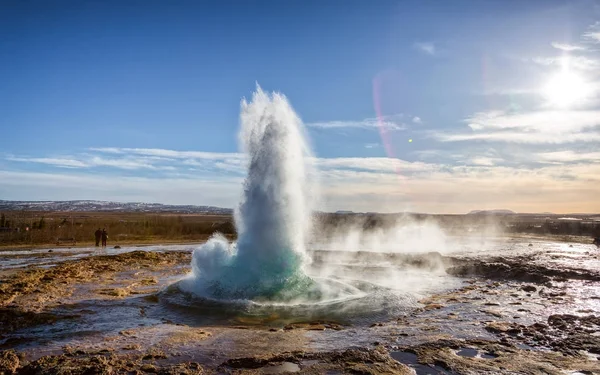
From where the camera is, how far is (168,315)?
9547 millimetres

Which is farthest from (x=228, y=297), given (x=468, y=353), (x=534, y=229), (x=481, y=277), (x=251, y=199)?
(x=534, y=229)

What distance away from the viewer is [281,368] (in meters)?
6.29

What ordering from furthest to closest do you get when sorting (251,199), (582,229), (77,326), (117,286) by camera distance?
(582,229), (117,286), (251,199), (77,326)

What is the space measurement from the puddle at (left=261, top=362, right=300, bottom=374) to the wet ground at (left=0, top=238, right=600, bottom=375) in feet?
0.13

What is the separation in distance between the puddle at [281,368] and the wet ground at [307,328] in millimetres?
40

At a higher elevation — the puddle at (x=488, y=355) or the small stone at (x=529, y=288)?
the puddle at (x=488, y=355)

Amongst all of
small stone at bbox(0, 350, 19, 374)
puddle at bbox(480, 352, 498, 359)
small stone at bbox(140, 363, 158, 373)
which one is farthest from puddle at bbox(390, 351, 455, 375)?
small stone at bbox(0, 350, 19, 374)

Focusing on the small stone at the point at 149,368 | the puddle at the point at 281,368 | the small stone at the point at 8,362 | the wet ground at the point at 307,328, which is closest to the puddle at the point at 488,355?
the wet ground at the point at 307,328

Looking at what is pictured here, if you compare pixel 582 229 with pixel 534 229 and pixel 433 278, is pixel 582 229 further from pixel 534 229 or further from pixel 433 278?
pixel 433 278

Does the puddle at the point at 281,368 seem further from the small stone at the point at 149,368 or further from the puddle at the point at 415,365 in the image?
the puddle at the point at 415,365

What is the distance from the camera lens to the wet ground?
6414 mm

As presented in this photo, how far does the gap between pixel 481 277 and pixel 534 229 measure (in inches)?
1425

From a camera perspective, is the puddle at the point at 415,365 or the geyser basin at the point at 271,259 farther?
the geyser basin at the point at 271,259

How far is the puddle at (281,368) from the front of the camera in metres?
6.18
